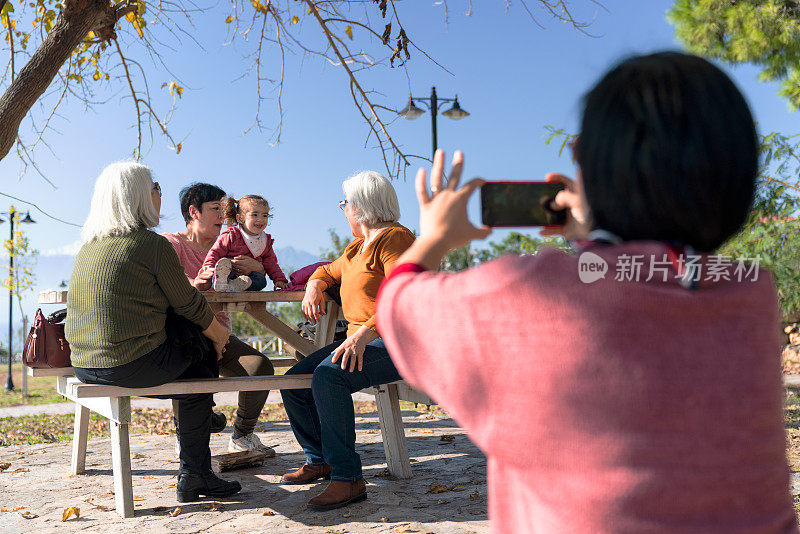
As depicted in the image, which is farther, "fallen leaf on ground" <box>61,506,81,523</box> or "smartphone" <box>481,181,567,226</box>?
"fallen leaf on ground" <box>61,506,81,523</box>

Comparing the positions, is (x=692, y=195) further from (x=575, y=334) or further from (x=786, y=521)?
(x=786, y=521)

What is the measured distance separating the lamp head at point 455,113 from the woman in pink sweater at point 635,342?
A: 579 inches

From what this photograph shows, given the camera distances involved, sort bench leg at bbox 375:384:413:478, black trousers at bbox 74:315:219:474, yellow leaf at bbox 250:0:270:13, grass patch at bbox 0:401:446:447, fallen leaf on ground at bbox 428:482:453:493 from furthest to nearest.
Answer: grass patch at bbox 0:401:446:447 → yellow leaf at bbox 250:0:270:13 → bench leg at bbox 375:384:413:478 → fallen leaf on ground at bbox 428:482:453:493 → black trousers at bbox 74:315:219:474

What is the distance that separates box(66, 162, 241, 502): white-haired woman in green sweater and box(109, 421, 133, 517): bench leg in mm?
300

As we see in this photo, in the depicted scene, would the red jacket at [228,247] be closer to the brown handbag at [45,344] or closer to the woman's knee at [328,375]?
the brown handbag at [45,344]

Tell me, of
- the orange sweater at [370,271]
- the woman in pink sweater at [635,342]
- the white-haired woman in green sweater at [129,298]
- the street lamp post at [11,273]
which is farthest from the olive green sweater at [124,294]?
the street lamp post at [11,273]

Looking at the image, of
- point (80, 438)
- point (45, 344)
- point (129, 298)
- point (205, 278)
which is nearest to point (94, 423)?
point (80, 438)

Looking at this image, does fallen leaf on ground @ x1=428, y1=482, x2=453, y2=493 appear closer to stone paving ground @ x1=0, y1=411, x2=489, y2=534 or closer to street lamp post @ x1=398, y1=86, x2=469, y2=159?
stone paving ground @ x1=0, y1=411, x2=489, y2=534

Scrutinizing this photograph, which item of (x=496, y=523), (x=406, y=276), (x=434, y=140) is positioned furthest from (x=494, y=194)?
(x=434, y=140)

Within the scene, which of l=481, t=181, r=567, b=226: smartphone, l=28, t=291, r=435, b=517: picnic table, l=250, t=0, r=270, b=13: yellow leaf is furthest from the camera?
l=250, t=0, r=270, b=13: yellow leaf

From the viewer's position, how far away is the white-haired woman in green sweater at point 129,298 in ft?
10.9

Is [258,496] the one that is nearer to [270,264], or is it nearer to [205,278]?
[205,278]

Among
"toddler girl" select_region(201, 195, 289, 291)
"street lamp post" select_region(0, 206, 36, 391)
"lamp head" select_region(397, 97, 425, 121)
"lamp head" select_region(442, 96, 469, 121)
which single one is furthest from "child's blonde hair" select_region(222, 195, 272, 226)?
"street lamp post" select_region(0, 206, 36, 391)

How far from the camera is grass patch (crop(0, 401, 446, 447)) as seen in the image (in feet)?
23.1
